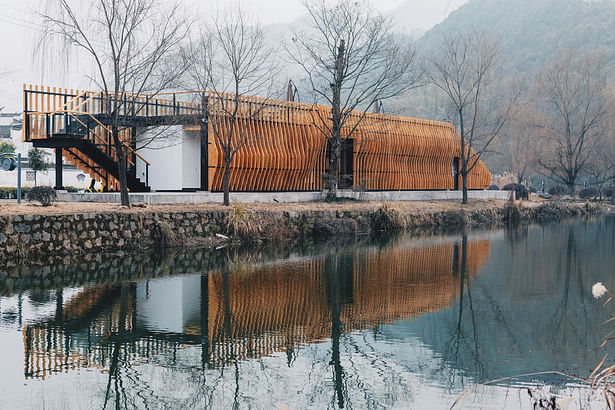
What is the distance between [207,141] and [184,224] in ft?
24.2

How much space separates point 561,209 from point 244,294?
32.4 metres

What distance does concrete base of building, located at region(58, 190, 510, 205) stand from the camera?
22.8 m

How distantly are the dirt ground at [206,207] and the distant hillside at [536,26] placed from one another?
204 ft

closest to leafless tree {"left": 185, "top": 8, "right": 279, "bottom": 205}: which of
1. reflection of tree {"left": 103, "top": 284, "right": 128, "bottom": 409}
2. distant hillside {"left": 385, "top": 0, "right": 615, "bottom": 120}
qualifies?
reflection of tree {"left": 103, "top": 284, "right": 128, "bottom": 409}

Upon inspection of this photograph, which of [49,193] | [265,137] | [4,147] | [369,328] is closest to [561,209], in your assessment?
[265,137]

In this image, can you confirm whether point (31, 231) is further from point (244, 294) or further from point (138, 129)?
point (138, 129)

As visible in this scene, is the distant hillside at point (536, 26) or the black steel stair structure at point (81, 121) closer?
the black steel stair structure at point (81, 121)

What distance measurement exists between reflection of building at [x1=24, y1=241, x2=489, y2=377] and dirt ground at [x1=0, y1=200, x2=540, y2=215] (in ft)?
16.7

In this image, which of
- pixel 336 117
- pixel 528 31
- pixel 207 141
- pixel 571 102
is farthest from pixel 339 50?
pixel 528 31

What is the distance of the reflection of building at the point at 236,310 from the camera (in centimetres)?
822

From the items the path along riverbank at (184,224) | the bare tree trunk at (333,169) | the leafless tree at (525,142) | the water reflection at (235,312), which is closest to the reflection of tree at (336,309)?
the water reflection at (235,312)

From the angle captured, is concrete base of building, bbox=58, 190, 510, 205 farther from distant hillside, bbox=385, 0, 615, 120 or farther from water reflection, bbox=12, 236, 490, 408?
distant hillside, bbox=385, 0, 615, 120

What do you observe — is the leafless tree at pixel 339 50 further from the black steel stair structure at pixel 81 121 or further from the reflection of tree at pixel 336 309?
the reflection of tree at pixel 336 309

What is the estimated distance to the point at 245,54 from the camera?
23.5m
